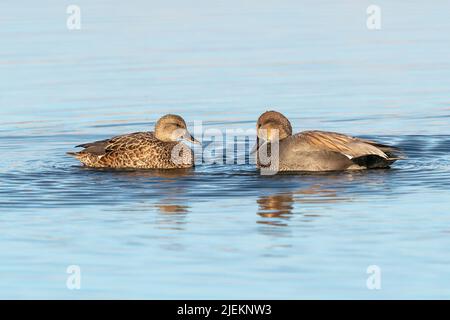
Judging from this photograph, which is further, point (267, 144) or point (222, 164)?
point (222, 164)

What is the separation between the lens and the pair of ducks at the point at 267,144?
49.8ft

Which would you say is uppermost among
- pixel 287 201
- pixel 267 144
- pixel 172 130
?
pixel 172 130

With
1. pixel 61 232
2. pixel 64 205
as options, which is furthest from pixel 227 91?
pixel 61 232

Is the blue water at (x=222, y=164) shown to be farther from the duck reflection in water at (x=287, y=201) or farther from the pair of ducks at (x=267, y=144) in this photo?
the pair of ducks at (x=267, y=144)

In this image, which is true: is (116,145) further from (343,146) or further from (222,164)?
(343,146)

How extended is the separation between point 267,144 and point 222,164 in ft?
2.32

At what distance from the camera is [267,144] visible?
15.6 metres

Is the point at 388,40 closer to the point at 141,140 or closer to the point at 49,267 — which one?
the point at 141,140

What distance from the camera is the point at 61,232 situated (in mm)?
11922

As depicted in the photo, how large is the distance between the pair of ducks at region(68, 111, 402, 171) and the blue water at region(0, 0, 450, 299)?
26 cm

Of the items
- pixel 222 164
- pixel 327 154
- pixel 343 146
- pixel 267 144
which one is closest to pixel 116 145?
pixel 222 164

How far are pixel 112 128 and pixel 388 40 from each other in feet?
25.0

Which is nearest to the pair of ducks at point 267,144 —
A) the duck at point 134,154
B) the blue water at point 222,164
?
the duck at point 134,154

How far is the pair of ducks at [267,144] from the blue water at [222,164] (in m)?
0.26
